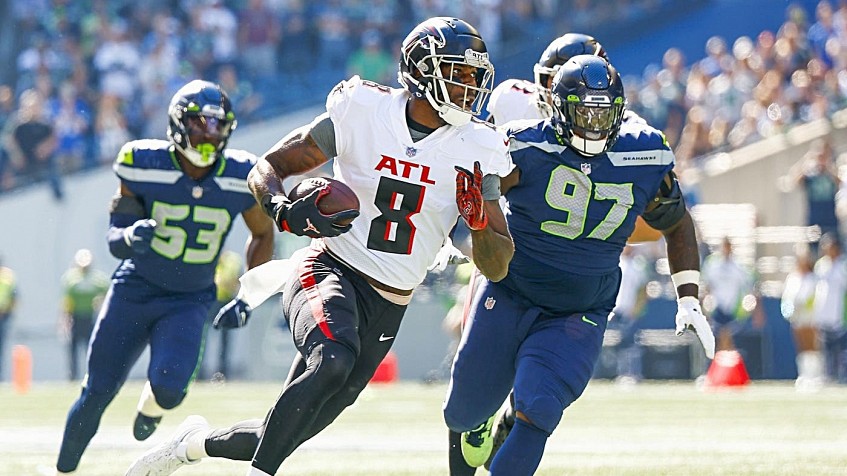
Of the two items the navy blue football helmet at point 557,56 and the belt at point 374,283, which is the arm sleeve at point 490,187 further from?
the navy blue football helmet at point 557,56

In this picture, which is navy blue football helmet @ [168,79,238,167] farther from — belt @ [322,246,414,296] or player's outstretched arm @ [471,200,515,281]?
player's outstretched arm @ [471,200,515,281]

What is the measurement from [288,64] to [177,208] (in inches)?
451

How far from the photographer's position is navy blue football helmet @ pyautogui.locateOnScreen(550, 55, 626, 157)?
5078mm

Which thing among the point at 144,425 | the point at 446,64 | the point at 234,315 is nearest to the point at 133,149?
the point at 234,315

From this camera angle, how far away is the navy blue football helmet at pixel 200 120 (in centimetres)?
636

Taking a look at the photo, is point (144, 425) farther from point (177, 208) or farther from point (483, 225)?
point (483, 225)

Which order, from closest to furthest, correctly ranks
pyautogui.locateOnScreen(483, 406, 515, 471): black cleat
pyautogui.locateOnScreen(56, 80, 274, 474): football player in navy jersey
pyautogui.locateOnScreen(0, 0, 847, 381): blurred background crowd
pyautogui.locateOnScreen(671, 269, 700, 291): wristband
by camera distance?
pyautogui.locateOnScreen(671, 269, 700, 291): wristband < pyautogui.locateOnScreen(483, 406, 515, 471): black cleat < pyautogui.locateOnScreen(56, 80, 274, 474): football player in navy jersey < pyautogui.locateOnScreen(0, 0, 847, 381): blurred background crowd

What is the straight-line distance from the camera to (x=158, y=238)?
21.2 feet

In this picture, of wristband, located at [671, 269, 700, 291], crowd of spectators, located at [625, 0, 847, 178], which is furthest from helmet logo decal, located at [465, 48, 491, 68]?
crowd of spectators, located at [625, 0, 847, 178]

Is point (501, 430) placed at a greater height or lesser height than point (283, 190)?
lesser

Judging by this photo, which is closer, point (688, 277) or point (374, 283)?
point (374, 283)

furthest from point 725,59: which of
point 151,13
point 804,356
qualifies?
point 151,13

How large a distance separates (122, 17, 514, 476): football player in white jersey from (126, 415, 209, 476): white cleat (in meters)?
0.05

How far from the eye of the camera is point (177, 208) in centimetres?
646
